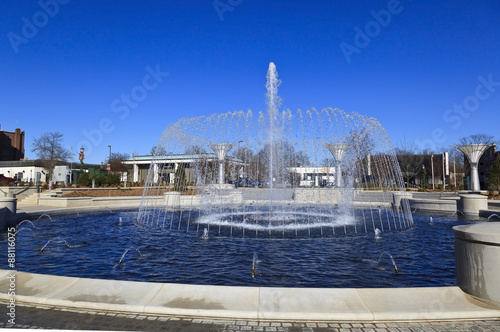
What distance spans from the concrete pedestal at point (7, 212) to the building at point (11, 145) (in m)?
76.7

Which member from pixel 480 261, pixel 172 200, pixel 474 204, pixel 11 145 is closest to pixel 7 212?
pixel 172 200

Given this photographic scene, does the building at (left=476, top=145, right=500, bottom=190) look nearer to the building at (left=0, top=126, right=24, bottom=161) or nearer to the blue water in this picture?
the blue water

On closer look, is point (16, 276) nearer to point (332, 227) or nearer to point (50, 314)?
point (50, 314)

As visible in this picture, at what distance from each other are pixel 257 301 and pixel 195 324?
1027 mm

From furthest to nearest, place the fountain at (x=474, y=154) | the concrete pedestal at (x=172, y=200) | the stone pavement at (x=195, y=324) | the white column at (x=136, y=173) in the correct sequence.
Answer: the white column at (x=136, y=173) → the fountain at (x=474, y=154) → the concrete pedestal at (x=172, y=200) → the stone pavement at (x=195, y=324)

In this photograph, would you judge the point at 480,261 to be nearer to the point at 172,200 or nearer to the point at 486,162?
the point at 172,200

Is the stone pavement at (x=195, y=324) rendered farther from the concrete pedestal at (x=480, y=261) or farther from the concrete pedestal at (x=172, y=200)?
the concrete pedestal at (x=172, y=200)

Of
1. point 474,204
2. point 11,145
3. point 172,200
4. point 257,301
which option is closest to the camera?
point 257,301

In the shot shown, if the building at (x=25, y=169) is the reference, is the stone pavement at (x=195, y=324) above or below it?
below

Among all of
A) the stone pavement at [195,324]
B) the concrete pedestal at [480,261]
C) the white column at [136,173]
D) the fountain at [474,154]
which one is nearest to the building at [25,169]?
the white column at [136,173]

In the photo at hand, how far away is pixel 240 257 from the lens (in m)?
9.02

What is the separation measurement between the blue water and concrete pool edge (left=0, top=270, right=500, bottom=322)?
152 centimetres

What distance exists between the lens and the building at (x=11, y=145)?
76156mm

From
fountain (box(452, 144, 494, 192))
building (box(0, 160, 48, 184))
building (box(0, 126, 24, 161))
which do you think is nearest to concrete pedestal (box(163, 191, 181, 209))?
fountain (box(452, 144, 494, 192))
